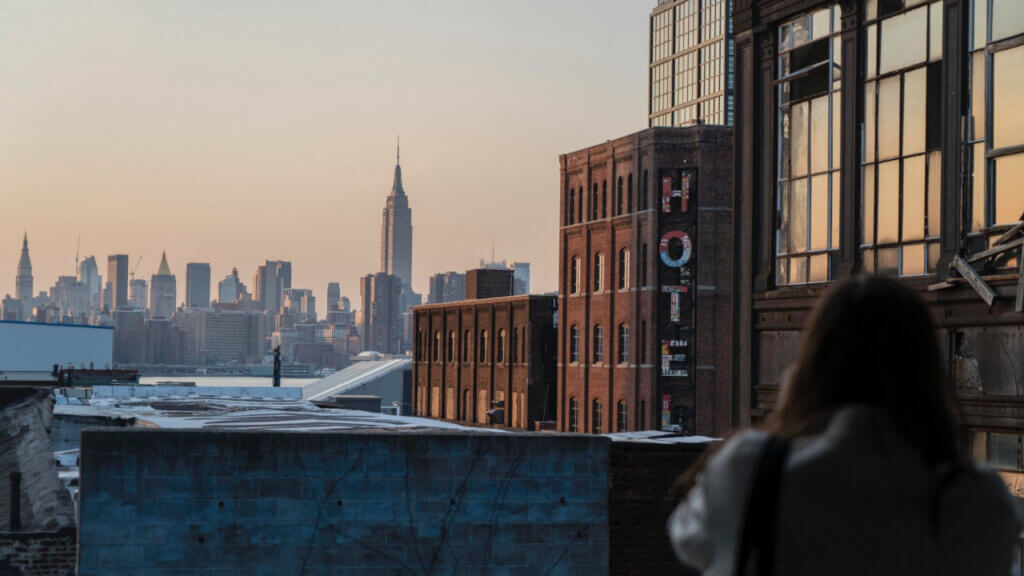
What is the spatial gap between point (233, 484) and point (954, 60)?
404 inches

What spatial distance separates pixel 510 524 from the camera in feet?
49.0

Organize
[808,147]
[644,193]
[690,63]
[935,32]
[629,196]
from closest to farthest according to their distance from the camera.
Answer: [935,32], [808,147], [644,193], [629,196], [690,63]

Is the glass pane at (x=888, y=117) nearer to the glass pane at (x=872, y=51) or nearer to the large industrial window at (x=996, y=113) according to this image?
the glass pane at (x=872, y=51)

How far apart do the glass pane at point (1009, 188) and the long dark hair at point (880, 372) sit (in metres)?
13.5

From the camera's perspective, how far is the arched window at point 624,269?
66.9 meters

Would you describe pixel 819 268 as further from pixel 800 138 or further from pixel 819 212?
pixel 800 138

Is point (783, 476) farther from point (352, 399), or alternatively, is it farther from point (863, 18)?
point (352, 399)

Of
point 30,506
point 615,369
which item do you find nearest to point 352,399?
point 615,369

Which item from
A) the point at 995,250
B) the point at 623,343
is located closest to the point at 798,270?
the point at 995,250

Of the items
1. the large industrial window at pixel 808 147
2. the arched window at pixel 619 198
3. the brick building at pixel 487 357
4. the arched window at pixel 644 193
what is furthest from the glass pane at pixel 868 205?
the brick building at pixel 487 357

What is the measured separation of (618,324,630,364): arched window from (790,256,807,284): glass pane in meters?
46.6

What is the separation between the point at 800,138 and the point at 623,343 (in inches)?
1888

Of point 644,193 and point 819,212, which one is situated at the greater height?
point 644,193

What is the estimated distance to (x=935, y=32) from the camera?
53.3ft
